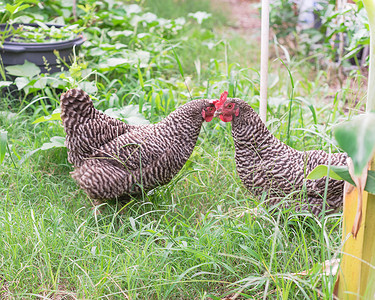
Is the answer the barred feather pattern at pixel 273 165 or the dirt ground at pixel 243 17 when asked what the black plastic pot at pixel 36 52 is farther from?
the dirt ground at pixel 243 17

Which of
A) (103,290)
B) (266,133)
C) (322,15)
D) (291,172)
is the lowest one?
(103,290)

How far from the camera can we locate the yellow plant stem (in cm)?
157

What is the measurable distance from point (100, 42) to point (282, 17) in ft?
7.98

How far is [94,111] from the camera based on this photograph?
105 inches

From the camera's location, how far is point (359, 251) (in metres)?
1.59

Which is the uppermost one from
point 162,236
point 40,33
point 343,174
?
point 40,33

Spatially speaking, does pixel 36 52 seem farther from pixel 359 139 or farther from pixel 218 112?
pixel 359 139

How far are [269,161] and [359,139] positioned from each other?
1302 mm

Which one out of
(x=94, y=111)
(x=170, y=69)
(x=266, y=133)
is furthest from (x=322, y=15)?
(x=94, y=111)

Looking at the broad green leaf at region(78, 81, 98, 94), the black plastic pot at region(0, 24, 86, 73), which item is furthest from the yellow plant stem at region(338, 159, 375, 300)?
the black plastic pot at region(0, 24, 86, 73)

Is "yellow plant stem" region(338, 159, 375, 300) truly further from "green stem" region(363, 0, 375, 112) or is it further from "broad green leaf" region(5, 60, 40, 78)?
"broad green leaf" region(5, 60, 40, 78)

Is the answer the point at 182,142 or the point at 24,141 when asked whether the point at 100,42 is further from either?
the point at 182,142

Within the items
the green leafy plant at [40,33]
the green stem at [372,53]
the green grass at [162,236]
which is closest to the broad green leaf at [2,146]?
the green grass at [162,236]

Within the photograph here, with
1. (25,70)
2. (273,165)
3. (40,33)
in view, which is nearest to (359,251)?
(273,165)
